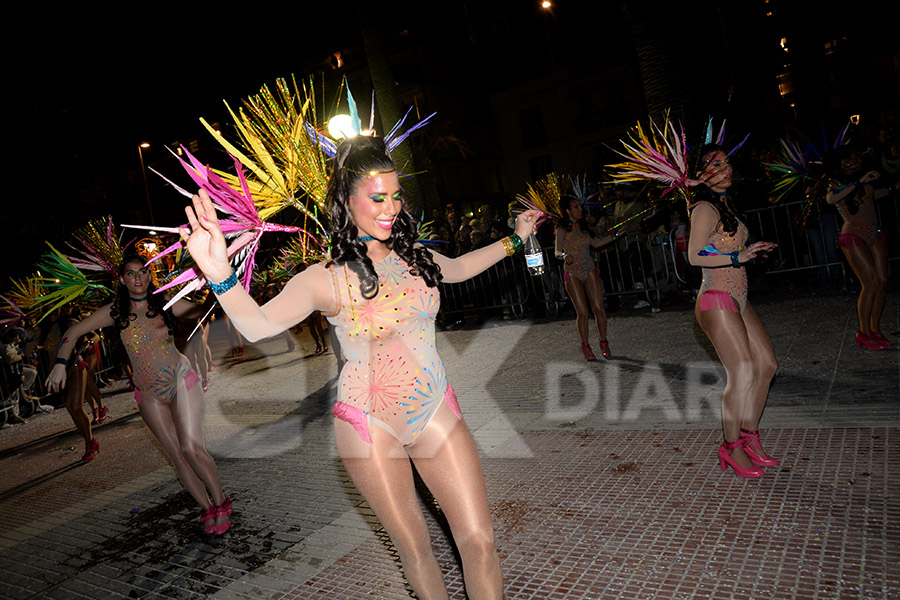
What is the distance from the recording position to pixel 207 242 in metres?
2.24

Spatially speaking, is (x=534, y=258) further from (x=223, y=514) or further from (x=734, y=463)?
(x=223, y=514)

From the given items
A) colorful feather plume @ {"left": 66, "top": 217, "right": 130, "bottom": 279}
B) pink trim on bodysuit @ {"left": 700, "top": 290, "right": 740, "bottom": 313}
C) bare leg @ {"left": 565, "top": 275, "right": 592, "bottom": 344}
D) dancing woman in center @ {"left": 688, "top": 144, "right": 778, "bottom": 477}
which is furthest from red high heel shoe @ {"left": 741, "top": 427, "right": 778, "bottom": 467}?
colorful feather plume @ {"left": 66, "top": 217, "right": 130, "bottom": 279}

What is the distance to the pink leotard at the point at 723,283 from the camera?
405cm

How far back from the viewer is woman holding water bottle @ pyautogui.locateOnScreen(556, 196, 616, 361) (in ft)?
25.8

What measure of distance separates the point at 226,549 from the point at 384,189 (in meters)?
3.09

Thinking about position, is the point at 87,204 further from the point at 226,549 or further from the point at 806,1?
the point at 806,1

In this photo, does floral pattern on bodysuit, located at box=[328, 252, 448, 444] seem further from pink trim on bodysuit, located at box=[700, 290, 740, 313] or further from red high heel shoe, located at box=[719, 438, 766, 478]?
red high heel shoe, located at box=[719, 438, 766, 478]

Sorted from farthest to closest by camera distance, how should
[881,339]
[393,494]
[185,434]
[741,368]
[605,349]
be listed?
[605,349] → [881,339] → [185,434] → [741,368] → [393,494]

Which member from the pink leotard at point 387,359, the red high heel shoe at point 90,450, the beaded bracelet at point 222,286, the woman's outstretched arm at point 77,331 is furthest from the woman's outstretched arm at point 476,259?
the red high heel shoe at point 90,450

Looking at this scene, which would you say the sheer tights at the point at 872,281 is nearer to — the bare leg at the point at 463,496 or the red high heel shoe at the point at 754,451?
the red high heel shoe at the point at 754,451

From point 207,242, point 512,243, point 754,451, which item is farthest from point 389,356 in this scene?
point 754,451

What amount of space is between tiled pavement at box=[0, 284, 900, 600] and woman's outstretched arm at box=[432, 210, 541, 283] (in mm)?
1609

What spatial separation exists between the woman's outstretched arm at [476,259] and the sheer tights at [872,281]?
4554 millimetres

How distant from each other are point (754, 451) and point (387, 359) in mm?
2736
